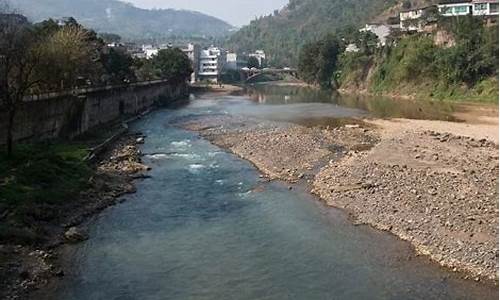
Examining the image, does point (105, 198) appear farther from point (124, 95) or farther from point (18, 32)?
point (124, 95)

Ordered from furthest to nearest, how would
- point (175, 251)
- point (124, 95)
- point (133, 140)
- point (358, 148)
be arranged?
point (124, 95), point (133, 140), point (358, 148), point (175, 251)

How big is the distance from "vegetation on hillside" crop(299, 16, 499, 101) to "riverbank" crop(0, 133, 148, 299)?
180ft

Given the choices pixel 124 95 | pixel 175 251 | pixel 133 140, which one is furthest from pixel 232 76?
pixel 175 251

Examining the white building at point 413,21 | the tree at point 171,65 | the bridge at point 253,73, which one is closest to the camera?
the tree at point 171,65

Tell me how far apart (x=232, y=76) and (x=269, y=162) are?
512ft

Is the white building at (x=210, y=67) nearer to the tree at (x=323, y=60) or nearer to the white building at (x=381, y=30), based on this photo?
the tree at (x=323, y=60)

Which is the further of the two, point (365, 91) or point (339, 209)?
point (365, 91)

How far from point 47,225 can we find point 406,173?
1862 cm

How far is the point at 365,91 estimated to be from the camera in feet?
369


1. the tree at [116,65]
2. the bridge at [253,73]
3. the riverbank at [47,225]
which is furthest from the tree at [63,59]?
the bridge at [253,73]

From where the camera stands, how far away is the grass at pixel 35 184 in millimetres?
23094

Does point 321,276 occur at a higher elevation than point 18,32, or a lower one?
lower

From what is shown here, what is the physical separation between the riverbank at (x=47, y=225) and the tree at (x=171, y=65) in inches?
2932

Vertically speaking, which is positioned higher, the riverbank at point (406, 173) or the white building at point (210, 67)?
the white building at point (210, 67)
